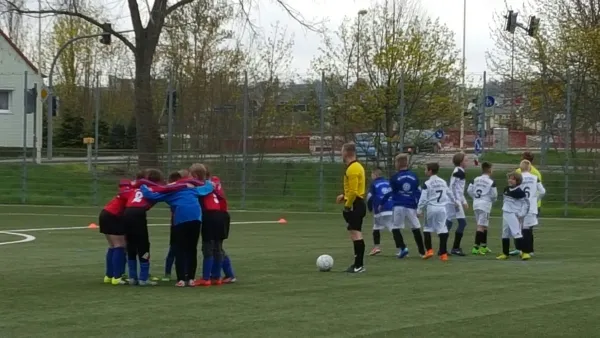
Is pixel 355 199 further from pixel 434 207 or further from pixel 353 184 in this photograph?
pixel 434 207

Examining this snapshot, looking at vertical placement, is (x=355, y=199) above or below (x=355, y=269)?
above

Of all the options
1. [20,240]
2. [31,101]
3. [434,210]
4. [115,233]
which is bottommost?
[20,240]

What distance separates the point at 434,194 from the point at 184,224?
19.1 feet

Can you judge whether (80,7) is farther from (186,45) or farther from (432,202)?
(432,202)

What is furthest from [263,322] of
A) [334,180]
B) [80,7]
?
[80,7]

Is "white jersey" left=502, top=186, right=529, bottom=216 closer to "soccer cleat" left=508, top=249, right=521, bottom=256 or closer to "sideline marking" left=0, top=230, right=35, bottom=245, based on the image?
"soccer cleat" left=508, top=249, right=521, bottom=256

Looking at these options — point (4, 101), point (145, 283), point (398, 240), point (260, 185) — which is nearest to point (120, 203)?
point (145, 283)

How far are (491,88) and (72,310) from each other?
27.3 meters

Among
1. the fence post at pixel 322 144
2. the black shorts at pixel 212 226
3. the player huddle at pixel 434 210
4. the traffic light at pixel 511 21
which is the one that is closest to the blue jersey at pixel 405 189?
the player huddle at pixel 434 210

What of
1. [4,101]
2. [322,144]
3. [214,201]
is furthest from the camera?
[4,101]

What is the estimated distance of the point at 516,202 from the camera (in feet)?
57.4

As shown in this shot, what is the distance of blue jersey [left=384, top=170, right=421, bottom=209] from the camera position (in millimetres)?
17344

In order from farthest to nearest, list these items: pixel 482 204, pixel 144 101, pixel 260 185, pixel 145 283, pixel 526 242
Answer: pixel 144 101 < pixel 260 185 < pixel 482 204 < pixel 526 242 < pixel 145 283

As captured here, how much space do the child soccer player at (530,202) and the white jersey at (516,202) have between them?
169 mm
